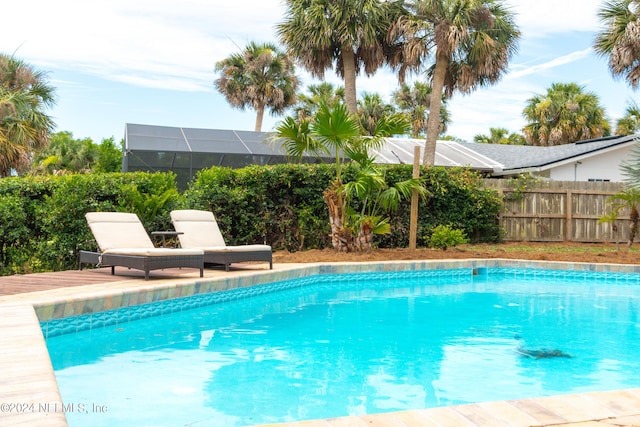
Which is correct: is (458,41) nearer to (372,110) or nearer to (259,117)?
(372,110)

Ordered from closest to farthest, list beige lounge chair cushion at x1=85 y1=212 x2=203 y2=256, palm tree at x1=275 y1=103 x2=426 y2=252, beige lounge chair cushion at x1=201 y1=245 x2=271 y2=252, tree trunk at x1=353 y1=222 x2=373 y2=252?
beige lounge chair cushion at x1=85 y1=212 x2=203 y2=256 < beige lounge chair cushion at x1=201 y1=245 x2=271 y2=252 < palm tree at x1=275 y1=103 x2=426 y2=252 < tree trunk at x1=353 y1=222 x2=373 y2=252

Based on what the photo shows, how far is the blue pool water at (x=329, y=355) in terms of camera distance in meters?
4.10

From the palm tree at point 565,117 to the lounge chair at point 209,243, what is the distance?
2476 centimetres

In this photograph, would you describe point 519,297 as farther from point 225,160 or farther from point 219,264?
point 225,160

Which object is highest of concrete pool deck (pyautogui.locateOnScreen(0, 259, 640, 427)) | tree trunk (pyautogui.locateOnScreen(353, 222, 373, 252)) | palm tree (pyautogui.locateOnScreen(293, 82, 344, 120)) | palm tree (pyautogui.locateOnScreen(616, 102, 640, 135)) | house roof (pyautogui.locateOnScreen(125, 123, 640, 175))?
palm tree (pyautogui.locateOnScreen(293, 82, 344, 120))

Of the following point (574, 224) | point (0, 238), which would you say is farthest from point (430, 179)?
point (0, 238)

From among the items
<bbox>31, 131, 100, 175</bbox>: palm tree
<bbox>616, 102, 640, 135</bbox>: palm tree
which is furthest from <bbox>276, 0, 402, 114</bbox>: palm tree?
<bbox>616, 102, 640, 135</bbox>: palm tree

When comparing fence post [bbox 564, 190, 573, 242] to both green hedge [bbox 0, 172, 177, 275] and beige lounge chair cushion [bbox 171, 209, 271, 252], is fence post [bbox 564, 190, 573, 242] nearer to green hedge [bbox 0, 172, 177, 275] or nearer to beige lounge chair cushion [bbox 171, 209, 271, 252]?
beige lounge chair cushion [bbox 171, 209, 271, 252]

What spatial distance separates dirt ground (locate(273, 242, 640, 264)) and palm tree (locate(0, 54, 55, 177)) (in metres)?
8.99

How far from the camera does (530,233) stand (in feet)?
52.8

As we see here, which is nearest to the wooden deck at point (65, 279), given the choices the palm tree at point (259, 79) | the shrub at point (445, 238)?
the shrub at point (445, 238)

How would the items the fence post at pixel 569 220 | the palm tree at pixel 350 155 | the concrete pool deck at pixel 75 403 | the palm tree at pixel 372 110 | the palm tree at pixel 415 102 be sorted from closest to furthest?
the concrete pool deck at pixel 75 403 < the palm tree at pixel 350 155 < the fence post at pixel 569 220 < the palm tree at pixel 372 110 < the palm tree at pixel 415 102

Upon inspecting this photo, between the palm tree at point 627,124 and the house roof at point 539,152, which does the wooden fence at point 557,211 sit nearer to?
the house roof at point 539,152

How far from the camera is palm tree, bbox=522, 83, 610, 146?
99.1 ft
